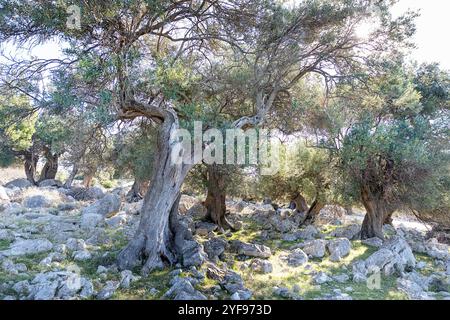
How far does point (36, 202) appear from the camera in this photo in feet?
49.2

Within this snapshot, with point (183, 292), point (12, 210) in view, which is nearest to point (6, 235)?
point (12, 210)

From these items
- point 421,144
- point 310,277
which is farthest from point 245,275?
point 421,144

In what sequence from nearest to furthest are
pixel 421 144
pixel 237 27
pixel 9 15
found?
1. pixel 9 15
2. pixel 237 27
3. pixel 421 144

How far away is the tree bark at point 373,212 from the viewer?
13234 mm

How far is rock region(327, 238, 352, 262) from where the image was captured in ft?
31.2

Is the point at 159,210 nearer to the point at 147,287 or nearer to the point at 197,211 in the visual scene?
the point at 147,287

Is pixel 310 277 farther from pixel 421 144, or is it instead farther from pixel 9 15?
pixel 9 15

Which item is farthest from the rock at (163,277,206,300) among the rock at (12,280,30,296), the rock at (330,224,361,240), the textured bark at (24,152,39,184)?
the textured bark at (24,152,39,184)

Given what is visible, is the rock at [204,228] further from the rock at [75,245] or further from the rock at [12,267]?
the rock at [12,267]

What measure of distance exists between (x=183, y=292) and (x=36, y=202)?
12.4m

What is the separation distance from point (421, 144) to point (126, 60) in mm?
9507

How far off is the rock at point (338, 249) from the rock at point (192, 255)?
4026 millimetres

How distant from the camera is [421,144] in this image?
1059 cm

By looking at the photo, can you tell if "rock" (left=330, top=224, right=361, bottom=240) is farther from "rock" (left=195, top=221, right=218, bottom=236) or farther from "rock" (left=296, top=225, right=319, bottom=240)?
"rock" (left=195, top=221, right=218, bottom=236)
